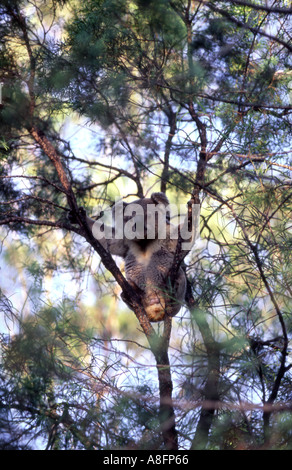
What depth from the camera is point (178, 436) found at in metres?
3.59

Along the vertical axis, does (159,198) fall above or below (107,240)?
above

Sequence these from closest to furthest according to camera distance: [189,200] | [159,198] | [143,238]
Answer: [189,200]
[159,198]
[143,238]

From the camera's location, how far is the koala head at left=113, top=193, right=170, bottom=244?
18.5ft

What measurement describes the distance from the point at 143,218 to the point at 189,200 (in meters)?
1.28

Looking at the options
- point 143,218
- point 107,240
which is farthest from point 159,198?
point 107,240

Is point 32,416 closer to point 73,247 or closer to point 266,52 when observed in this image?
point 73,247

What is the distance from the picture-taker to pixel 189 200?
4406 millimetres

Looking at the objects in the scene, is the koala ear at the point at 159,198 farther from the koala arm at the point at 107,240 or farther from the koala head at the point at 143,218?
the koala arm at the point at 107,240

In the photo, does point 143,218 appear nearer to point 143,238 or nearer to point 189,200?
point 143,238

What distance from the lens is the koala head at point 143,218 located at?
5625 mm

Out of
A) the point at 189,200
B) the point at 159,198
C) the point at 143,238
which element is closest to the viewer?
the point at 189,200

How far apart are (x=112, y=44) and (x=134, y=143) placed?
78cm
